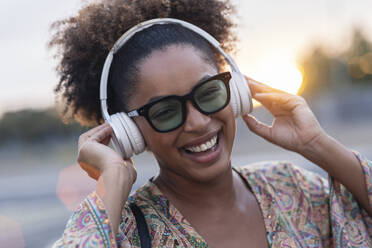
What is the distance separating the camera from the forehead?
5.95ft

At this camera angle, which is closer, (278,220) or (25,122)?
(278,220)

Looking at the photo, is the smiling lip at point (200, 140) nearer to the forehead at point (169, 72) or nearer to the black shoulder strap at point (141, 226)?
the forehead at point (169, 72)

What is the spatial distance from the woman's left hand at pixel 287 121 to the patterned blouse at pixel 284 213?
0.22m

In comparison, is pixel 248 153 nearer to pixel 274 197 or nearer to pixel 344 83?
pixel 274 197

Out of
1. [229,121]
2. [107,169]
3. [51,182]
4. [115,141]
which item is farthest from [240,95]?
[51,182]

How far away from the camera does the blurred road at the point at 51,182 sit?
283 inches

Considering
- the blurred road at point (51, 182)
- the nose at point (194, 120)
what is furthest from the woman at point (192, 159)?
the blurred road at point (51, 182)

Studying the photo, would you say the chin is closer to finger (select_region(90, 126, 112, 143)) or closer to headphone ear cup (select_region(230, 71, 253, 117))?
headphone ear cup (select_region(230, 71, 253, 117))

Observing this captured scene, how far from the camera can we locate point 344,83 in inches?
1339

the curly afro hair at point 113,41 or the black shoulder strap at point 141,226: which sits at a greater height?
the curly afro hair at point 113,41

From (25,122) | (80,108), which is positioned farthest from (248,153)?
(25,122)

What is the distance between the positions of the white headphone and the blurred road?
4.49 m

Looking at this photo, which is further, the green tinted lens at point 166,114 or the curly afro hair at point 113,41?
the curly afro hair at point 113,41

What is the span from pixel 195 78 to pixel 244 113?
385mm
